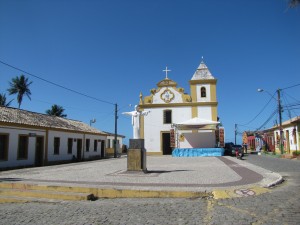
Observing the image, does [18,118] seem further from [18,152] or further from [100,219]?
[100,219]

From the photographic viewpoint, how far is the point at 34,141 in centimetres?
1986

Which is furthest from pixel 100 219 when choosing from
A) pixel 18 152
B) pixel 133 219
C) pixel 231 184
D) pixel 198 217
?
pixel 18 152

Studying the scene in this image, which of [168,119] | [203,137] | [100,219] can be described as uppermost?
[168,119]

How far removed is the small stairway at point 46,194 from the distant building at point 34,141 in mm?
9945

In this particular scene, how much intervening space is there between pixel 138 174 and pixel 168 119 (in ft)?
68.8

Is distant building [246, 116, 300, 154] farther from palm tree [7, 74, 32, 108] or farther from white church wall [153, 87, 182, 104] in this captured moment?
palm tree [7, 74, 32, 108]

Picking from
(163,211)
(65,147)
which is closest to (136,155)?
(163,211)

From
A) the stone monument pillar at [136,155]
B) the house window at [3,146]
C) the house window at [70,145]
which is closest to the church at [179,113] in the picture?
the house window at [70,145]

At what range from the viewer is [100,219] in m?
5.53

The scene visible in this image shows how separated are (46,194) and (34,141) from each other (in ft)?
44.2

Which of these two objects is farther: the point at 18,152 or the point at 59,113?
the point at 59,113

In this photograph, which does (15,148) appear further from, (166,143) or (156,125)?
(166,143)

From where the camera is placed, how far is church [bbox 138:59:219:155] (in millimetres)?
30484

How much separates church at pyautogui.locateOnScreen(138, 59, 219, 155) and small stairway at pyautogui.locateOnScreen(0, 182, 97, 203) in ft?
72.9
